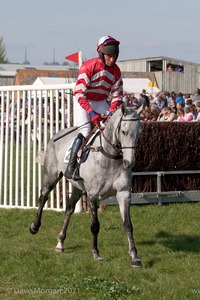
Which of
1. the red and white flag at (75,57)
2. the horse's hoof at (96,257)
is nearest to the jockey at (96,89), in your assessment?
the horse's hoof at (96,257)

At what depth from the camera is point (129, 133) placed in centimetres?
861

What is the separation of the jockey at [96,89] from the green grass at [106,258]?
4.18 ft

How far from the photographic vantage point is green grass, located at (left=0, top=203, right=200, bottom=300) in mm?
7480

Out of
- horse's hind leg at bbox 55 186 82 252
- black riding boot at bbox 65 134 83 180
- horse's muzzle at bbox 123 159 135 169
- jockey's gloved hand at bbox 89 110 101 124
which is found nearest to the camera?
horse's muzzle at bbox 123 159 135 169

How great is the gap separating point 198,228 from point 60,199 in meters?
3.07

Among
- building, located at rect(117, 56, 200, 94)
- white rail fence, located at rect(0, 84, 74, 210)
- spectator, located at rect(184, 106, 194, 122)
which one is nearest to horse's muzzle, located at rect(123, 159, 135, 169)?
white rail fence, located at rect(0, 84, 74, 210)

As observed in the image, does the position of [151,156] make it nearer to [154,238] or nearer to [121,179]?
[154,238]

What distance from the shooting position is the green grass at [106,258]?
24.5ft

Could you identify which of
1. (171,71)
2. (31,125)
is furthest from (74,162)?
(171,71)

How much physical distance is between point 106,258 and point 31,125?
5091 mm

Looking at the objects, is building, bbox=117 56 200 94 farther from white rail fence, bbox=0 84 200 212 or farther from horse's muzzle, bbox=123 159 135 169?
horse's muzzle, bbox=123 159 135 169

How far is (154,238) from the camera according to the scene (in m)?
10.8

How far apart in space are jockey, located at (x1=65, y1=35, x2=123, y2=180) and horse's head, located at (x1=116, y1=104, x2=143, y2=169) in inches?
33.7

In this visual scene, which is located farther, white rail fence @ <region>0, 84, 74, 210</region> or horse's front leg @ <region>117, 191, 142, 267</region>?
white rail fence @ <region>0, 84, 74, 210</region>
